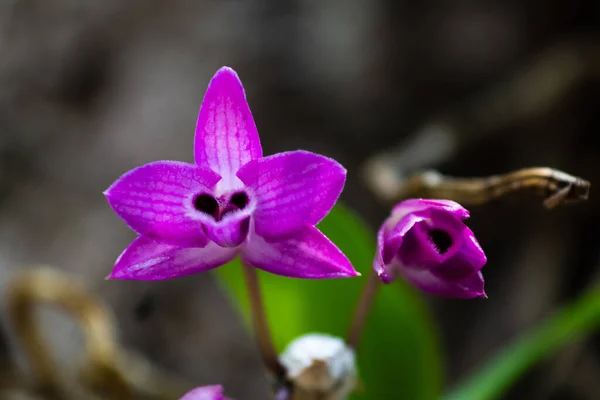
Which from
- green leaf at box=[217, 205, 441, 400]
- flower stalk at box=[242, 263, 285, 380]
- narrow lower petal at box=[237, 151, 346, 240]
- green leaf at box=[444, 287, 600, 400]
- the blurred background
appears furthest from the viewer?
the blurred background

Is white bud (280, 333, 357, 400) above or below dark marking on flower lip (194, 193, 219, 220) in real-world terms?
below

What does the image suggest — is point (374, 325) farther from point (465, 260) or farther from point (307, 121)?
point (307, 121)

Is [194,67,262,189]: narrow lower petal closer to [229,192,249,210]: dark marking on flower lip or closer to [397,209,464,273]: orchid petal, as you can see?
[229,192,249,210]: dark marking on flower lip

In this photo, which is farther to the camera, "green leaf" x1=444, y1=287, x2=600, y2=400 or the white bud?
"green leaf" x1=444, y1=287, x2=600, y2=400

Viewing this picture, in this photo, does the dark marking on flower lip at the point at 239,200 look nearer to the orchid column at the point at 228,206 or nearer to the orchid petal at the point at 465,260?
the orchid column at the point at 228,206

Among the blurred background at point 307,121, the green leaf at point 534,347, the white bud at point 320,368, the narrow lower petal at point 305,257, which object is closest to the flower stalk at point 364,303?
the white bud at point 320,368

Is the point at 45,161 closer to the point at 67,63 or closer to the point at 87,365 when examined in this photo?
the point at 67,63

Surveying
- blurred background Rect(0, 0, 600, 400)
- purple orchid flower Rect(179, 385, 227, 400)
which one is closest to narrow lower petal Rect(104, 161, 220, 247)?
purple orchid flower Rect(179, 385, 227, 400)
